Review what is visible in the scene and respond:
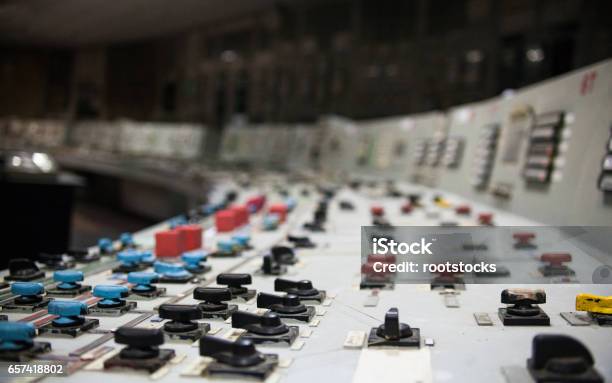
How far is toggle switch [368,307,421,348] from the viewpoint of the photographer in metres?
1.25

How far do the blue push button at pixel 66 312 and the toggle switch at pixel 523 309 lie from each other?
84cm

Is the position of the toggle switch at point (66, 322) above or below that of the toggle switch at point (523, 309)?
below

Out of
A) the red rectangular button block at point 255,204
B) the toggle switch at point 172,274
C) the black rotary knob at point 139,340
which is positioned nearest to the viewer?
the black rotary knob at point 139,340

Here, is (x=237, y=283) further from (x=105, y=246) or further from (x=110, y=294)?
(x=105, y=246)

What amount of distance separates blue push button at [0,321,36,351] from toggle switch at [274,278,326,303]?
0.62 m

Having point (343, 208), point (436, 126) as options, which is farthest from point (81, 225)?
point (343, 208)

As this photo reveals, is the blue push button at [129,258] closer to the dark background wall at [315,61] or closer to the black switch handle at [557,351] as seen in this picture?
the black switch handle at [557,351]

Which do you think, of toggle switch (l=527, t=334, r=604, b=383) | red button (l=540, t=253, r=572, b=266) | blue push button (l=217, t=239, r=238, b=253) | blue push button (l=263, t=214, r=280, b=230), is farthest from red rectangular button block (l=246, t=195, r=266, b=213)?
toggle switch (l=527, t=334, r=604, b=383)

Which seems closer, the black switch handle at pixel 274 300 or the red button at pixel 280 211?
the black switch handle at pixel 274 300

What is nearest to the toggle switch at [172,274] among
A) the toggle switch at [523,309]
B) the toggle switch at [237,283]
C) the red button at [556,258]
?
the toggle switch at [237,283]

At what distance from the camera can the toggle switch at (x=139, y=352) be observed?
111cm

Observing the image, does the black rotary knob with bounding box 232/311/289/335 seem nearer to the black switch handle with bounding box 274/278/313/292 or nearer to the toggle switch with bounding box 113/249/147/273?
the black switch handle with bounding box 274/278/313/292

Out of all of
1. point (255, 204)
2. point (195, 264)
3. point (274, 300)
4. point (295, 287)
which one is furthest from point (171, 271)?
point (255, 204)

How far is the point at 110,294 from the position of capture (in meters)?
1.47
